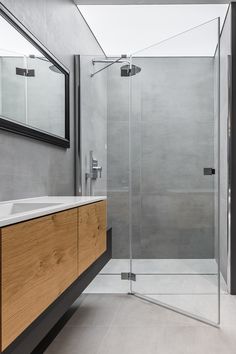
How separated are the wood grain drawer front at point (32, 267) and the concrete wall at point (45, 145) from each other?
491mm

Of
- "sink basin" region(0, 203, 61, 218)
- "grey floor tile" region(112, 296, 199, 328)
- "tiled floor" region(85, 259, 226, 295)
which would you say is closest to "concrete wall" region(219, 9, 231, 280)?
"tiled floor" region(85, 259, 226, 295)

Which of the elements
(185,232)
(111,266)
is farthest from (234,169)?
(111,266)

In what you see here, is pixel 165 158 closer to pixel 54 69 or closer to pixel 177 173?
pixel 177 173

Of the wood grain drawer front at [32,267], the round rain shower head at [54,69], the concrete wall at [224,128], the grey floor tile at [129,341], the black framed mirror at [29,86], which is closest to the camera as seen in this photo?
the wood grain drawer front at [32,267]

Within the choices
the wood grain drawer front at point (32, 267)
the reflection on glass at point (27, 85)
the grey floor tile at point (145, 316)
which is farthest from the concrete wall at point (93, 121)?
the wood grain drawer front at point (32, 267)

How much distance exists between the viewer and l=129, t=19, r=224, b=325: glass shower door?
2.77 m

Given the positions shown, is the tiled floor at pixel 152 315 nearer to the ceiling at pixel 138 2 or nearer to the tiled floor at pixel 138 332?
the tiled floor at pixel 138 332

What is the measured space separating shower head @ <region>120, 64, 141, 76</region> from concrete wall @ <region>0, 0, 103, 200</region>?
0.45 meters

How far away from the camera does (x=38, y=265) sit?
4.52ft

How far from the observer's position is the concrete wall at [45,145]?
202 centimetres

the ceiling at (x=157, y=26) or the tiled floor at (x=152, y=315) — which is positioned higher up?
the ceiling at (x=157, y=26)

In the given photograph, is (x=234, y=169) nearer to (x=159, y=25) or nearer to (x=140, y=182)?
(x=140, y=182)

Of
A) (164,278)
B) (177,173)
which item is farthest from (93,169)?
(164,278)

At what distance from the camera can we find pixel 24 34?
7.02ft
